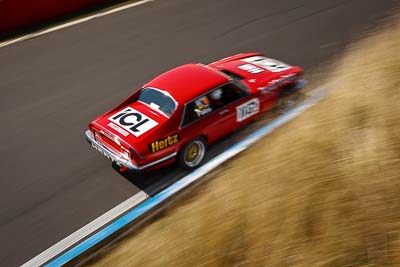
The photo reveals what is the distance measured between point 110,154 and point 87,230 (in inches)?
49.4

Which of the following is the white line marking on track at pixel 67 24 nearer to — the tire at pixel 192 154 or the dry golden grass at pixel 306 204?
the tire at pixel 192 154

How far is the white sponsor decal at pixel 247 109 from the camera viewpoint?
25.6 ft

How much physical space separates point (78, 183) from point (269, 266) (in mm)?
4360

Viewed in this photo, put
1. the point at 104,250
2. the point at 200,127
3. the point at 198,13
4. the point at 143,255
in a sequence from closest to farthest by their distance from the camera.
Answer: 1. the point at 143,255
2. the point at 104,250
3. the point at 200,127
4. the point at 198,13

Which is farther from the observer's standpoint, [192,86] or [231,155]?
[192,86]

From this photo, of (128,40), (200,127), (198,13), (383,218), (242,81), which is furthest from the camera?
(198,13)

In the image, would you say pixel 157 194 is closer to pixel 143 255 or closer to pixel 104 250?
pixel 104 250

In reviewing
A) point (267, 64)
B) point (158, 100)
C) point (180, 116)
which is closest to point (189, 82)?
point (158, 100)

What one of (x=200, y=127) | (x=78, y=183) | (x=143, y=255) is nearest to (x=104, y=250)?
(x=143, y=255)

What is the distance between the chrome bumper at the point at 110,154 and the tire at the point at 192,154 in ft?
2.50

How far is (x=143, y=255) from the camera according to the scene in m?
4.67

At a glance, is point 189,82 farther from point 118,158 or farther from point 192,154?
point 118,158

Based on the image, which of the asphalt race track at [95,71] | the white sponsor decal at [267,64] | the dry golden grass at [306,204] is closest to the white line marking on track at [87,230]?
the asphalt race track at [95,71]

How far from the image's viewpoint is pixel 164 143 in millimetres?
7145
